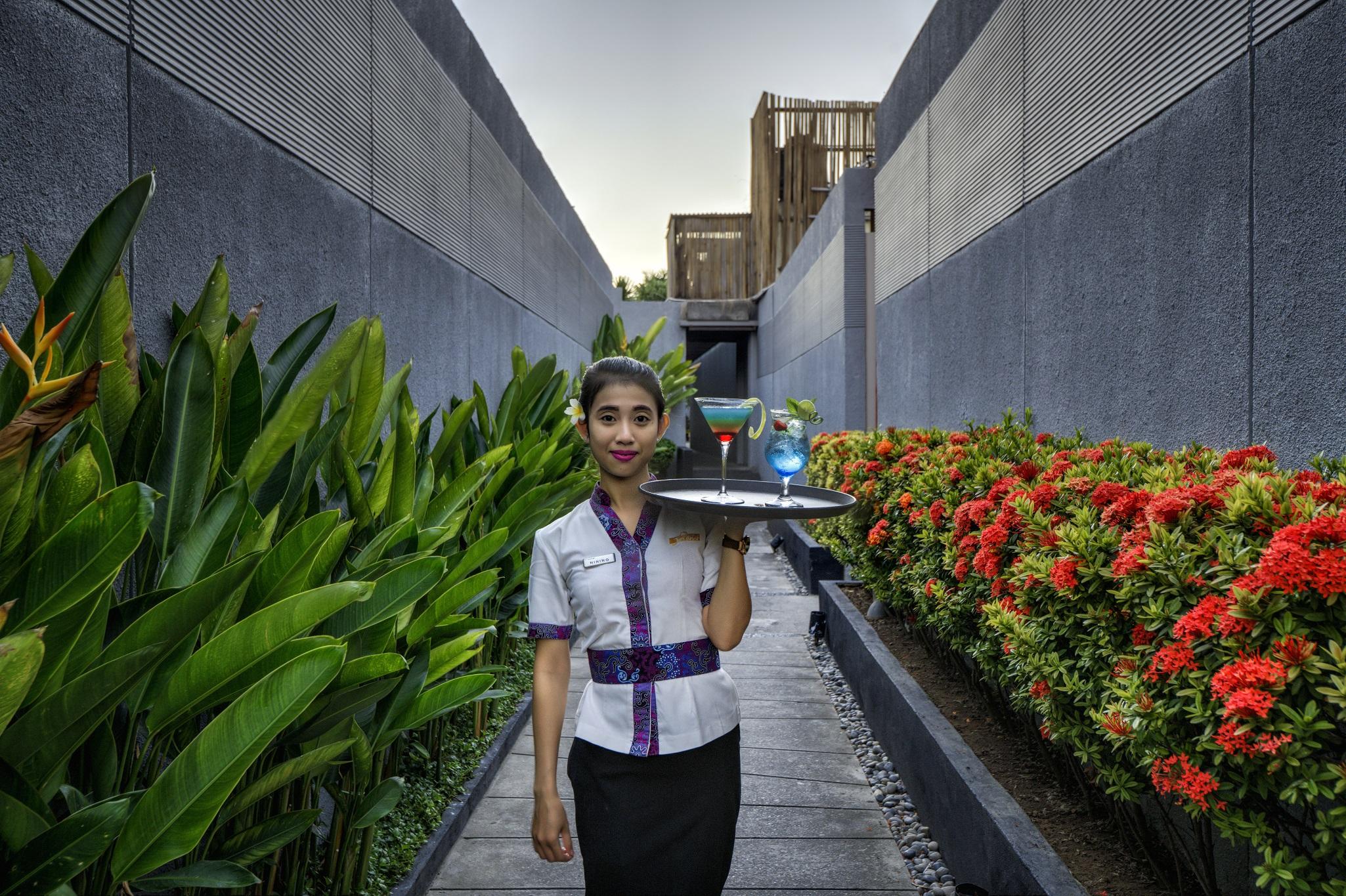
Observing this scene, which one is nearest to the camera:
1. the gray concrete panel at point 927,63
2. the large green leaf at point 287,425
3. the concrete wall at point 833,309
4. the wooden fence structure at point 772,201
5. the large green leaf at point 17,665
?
the large green leaf at point 17,665

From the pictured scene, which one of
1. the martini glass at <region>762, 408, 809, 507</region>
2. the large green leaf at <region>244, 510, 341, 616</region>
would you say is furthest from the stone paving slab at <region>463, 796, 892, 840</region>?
the large green leaf at <region>244, 510, 341, 616</region>

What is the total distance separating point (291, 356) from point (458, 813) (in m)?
1.37

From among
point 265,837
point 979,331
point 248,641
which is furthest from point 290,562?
point 979,331

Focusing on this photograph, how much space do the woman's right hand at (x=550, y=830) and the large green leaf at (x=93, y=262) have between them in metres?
0.98

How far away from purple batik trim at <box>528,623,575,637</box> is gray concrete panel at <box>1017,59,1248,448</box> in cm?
208

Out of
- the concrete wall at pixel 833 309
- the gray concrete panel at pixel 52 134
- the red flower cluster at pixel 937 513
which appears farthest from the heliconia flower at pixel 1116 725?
the concrete wall at pixel 833 309

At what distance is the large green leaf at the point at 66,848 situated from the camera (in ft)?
3.39

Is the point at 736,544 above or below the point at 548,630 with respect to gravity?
above

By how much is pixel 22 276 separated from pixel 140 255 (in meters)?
0.40

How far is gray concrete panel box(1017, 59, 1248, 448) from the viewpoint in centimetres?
263

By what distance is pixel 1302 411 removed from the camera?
2285 millimetres

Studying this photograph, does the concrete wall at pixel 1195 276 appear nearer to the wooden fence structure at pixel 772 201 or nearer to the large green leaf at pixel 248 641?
the large green leaf at pixel 248 641

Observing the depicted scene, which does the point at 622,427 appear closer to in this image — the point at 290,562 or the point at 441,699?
the point at 290,562

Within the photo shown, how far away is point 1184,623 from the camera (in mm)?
1397
